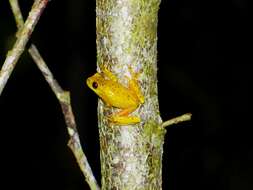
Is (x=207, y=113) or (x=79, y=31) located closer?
(x=207, y=113)

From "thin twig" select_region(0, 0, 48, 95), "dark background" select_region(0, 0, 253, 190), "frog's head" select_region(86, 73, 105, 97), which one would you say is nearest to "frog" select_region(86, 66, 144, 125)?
"frog's head" select_region(86, 73, 105, 97)

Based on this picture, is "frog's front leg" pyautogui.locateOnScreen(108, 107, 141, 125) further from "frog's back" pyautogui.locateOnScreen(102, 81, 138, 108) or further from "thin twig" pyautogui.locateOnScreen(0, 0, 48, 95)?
"thin twig" pyautogui.locateOnScreen(0, 0, 48, 95)

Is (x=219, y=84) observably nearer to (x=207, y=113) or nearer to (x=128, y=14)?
(x=207, y=113)

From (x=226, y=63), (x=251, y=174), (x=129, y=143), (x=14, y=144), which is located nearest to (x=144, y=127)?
(x=129, y=143)

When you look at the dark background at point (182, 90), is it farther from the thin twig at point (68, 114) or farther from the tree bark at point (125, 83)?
the tree bark at point (125, 83)

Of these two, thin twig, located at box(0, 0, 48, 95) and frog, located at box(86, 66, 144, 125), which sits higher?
thin twig, located at box(0, 0, 48, 95)

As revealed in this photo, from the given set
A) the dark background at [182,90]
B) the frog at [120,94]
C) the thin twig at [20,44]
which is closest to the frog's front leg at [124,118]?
the frog at [120,94]
